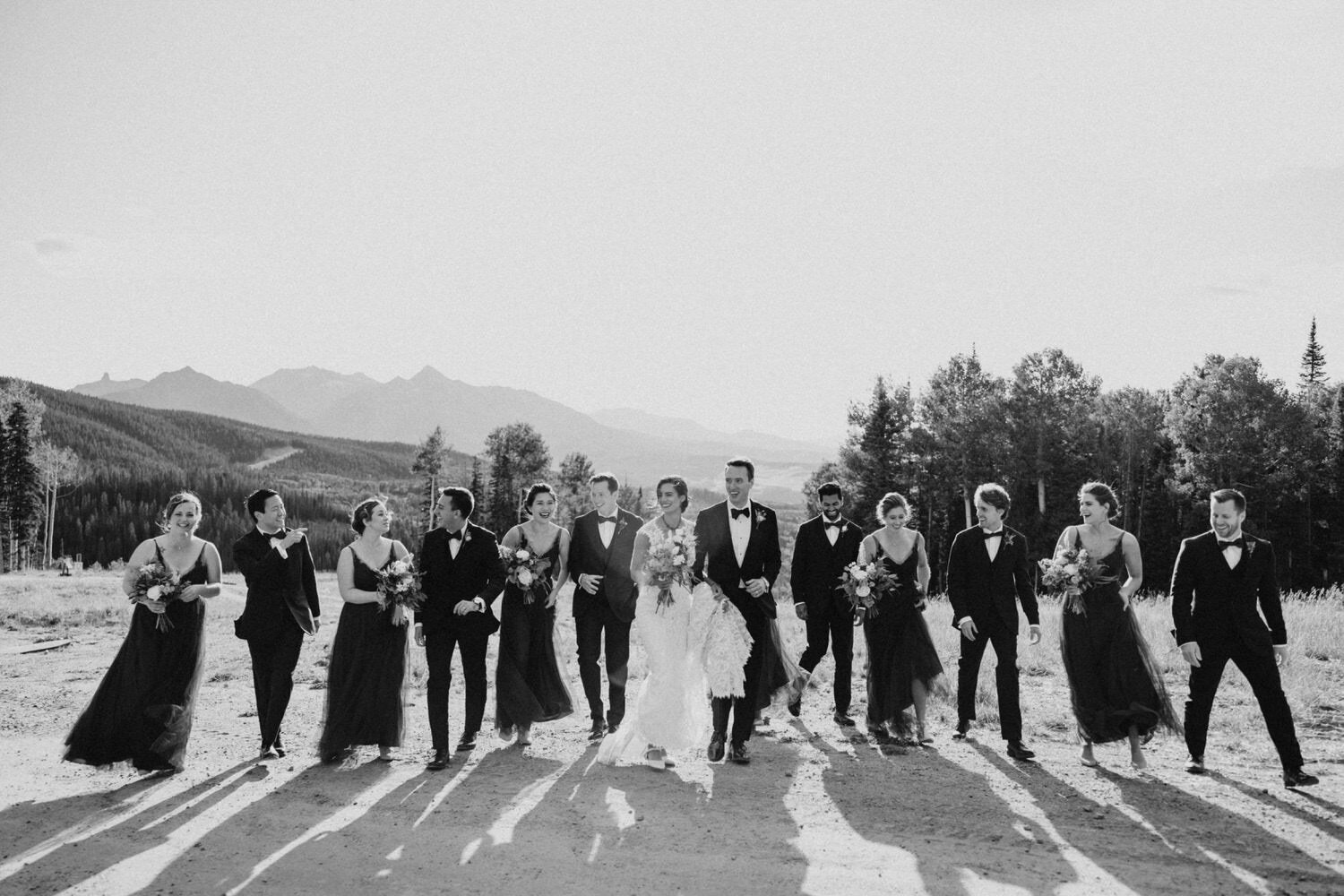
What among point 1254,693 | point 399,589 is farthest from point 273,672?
point 1254,693

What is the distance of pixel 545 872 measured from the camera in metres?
4.97

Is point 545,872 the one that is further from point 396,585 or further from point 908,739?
point 908,739

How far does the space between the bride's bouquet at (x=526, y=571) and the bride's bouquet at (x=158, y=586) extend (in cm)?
279

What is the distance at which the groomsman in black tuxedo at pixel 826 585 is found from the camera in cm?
883

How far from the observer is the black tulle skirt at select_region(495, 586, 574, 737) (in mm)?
8039

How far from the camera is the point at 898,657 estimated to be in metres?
8.07

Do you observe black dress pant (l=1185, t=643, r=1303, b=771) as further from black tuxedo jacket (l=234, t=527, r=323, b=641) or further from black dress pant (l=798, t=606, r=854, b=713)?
black tuxedo jacket (l=234, t=527, r=323, b=641)

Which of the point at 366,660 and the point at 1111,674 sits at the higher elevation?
the point at 1111,674

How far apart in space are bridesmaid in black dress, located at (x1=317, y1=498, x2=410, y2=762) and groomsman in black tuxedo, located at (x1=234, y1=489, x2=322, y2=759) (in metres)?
0.34

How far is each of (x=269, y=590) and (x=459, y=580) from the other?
1689 millimetres

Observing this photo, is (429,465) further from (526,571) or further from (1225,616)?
(1225,616)

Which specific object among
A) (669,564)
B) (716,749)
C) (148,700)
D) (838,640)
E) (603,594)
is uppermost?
(669,564)

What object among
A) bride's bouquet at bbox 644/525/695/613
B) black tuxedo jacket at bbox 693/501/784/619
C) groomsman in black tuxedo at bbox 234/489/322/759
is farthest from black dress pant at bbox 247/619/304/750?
black tuxedo jacket at bbox 693/501/784/619

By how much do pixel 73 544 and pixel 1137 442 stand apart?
290 feet
